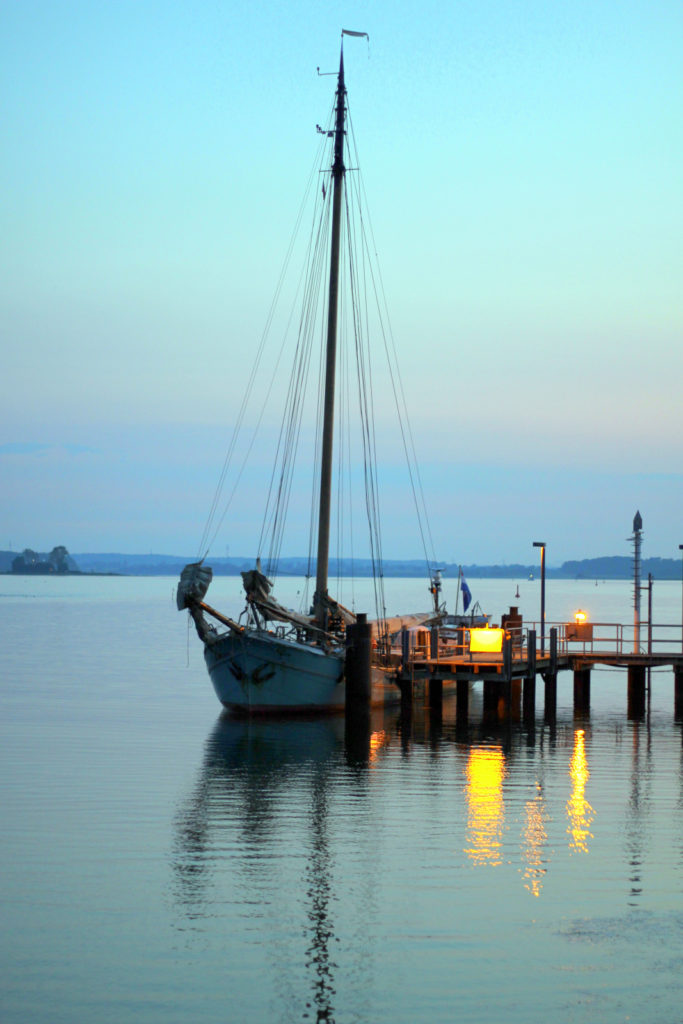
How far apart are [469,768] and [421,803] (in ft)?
18.3

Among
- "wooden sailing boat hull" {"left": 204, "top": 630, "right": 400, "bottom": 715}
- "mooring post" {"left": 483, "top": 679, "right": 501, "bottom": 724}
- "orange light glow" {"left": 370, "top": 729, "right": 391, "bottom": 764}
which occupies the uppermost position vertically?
"wooden sailing boat hull" {"left": 204, "top": 630, "right": 400, "bottom": 715}

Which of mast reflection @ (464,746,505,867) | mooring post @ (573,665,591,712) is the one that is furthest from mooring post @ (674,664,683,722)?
mast reflection @ (464,746,505,867)

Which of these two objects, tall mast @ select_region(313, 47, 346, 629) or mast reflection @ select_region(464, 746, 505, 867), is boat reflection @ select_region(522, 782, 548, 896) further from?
tall mast @ select_region(313, 47, 346, 629)

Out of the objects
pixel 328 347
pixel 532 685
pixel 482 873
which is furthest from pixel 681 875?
pixel 328 347

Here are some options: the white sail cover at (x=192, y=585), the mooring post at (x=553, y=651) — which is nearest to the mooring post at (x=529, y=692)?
the mooring post at (x=553, y=651)

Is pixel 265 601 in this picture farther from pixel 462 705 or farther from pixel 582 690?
pixel 582 690

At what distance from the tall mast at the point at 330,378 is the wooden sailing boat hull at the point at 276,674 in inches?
85.6

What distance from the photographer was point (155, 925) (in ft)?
58.0

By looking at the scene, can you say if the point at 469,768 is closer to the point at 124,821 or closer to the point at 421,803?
the point at 421,803

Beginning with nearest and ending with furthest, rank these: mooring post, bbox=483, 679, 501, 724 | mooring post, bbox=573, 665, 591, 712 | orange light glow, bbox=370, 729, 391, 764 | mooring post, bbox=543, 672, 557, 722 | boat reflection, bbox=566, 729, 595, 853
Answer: boat reflection, bbox=566, 729, 595, 853 < orange light glow, bbox=370, 729, 391, 764 < mooring post, bbox=543, 672, 557, 722 < mooring post, bbox=483, 679, 501, 724 < mooring post, bbox=573, 665, 591, 712

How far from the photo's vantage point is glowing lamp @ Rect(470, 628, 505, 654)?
4219 cm

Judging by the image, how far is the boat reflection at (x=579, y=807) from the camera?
23.4 meters

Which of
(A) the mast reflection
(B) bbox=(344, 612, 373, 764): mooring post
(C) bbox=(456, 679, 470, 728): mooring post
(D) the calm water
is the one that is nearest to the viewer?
(D) the calm water

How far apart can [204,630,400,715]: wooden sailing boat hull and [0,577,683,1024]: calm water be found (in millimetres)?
912
